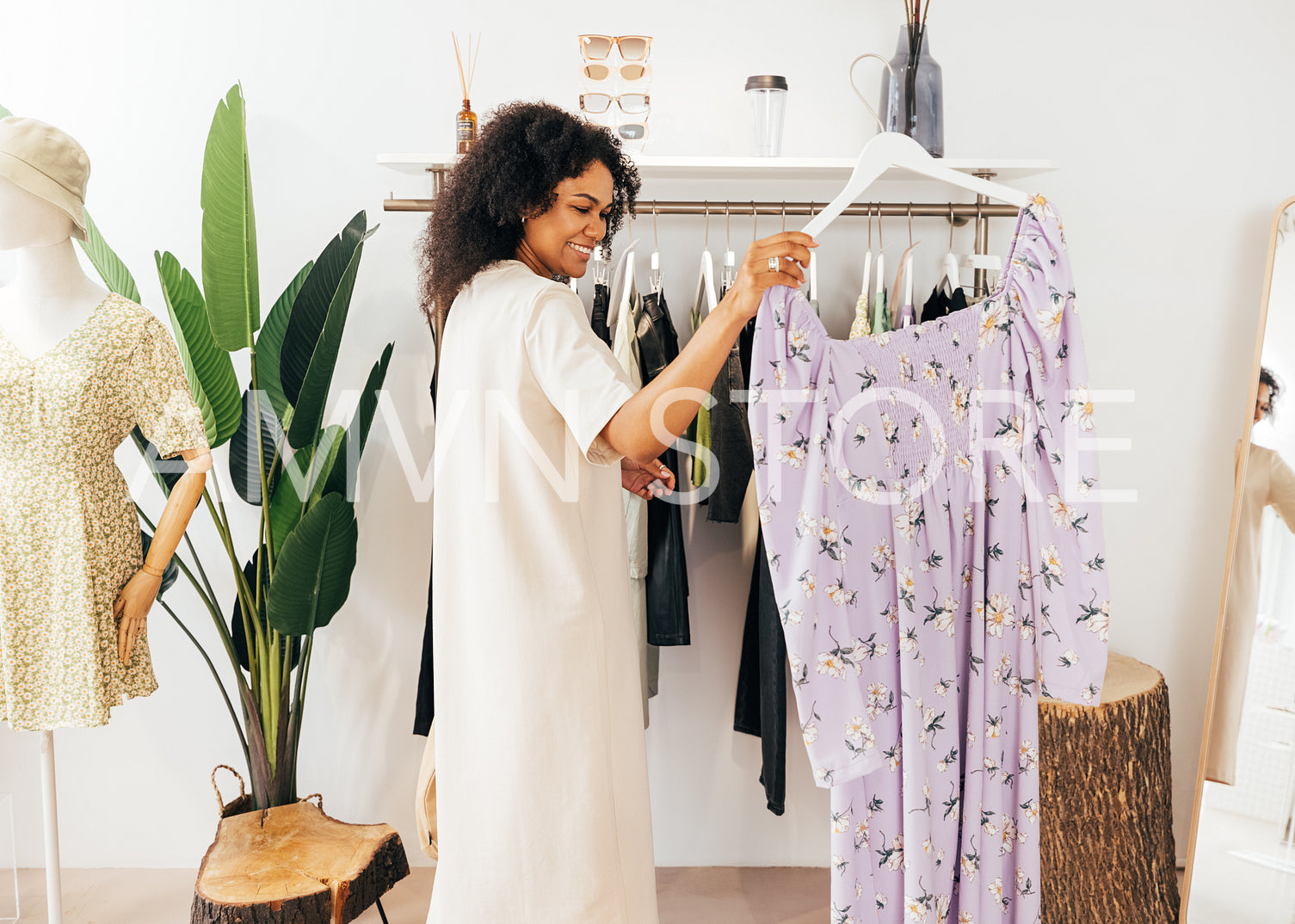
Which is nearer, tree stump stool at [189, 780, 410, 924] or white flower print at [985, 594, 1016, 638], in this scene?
white flower print at [985, 594, 1016, 638]

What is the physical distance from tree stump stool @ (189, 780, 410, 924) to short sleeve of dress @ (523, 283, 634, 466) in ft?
3.49

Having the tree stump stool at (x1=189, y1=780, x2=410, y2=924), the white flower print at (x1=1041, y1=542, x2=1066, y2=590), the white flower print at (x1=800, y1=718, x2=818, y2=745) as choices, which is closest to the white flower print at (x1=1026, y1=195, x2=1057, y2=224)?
the white flower print at (x1=1041, y1=542, x2=1066, y2=590)

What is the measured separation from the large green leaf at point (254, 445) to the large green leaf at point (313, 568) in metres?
0.19

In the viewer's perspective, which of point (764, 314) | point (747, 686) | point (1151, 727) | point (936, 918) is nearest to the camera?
point (764, 314)

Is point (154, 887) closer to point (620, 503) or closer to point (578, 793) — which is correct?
point (578, 793)

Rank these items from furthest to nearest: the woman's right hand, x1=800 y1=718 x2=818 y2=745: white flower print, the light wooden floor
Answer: the light wooden floor, x1=800 y1=718 x2=818 y2=745: white flower print, the woman's right hand

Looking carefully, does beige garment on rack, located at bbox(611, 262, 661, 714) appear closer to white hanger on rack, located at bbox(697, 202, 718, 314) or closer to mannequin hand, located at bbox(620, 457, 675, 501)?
white hanger on rack, located at bbox(697, 202, 718, 314)

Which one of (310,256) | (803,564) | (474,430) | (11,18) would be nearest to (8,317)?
(310,256)

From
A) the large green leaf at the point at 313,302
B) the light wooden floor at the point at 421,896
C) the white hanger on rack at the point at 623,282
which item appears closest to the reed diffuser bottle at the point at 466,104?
the large green leaf at the point at 313,302

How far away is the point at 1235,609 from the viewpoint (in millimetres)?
2053

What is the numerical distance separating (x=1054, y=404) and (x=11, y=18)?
2.45 m

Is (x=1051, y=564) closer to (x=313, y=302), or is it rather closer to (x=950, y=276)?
(x=950, y=276)

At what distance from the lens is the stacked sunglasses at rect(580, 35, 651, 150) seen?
1.92 metres

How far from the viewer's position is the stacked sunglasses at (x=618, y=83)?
1915mm
